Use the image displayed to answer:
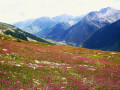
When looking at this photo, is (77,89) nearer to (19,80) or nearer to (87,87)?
(87,87)

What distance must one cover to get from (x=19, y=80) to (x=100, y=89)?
9.33m

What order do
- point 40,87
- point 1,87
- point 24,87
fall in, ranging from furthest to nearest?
point 40,87, point 24,87, point 1,87

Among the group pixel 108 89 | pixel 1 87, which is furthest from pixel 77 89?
pixel 1 87

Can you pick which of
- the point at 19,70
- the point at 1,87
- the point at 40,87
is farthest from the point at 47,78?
the point at 1,87

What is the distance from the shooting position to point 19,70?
15227 mm

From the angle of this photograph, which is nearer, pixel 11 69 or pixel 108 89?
pixel 108 89

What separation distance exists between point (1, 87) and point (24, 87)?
6.74ft

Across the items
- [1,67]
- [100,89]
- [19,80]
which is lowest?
[100,89]

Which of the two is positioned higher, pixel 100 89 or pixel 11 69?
pixel 11 69

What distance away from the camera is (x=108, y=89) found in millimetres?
13219

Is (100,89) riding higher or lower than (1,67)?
lower

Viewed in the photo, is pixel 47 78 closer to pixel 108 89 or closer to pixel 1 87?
pixel 1 87

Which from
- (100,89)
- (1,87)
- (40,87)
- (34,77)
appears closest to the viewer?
(1,87)

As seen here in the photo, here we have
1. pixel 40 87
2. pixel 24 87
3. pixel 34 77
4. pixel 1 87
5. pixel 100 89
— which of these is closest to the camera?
pixel 1 87
